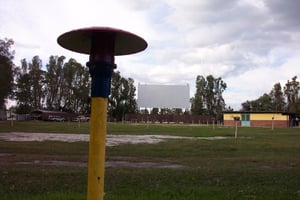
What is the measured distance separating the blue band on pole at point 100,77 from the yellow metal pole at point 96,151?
14 cm

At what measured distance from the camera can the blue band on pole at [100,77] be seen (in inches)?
168

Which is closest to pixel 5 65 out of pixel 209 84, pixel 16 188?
pixel 16 188

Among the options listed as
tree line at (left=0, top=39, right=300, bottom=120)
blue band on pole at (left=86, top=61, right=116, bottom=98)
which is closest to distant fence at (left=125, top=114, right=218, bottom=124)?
tree line at (left=0, top=39, right=300, bottom=120)

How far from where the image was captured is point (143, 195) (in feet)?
27.7

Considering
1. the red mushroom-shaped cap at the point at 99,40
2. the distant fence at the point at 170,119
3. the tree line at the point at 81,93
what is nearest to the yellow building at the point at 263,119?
the distant fence at the point at 170,119

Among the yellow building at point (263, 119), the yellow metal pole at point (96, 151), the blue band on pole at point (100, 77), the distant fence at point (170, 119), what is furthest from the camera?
the distant fence at point (170, 119)

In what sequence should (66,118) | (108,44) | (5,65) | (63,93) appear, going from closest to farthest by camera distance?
(108,44) → (5,65) → (66,118) → (63,93)

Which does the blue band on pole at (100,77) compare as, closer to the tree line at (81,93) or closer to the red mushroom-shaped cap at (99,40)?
the red mushroom-shaped cap at (99,40)

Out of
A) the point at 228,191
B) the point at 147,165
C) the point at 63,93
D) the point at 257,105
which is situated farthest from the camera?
the point at 257,105

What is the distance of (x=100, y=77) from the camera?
4312 mm

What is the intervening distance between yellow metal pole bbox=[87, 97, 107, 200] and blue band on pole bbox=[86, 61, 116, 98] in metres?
0.14

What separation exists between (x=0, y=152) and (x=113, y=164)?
7.00 meters

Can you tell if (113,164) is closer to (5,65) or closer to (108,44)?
(108,44)

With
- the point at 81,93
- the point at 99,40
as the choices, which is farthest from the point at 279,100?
the point at 99,40
